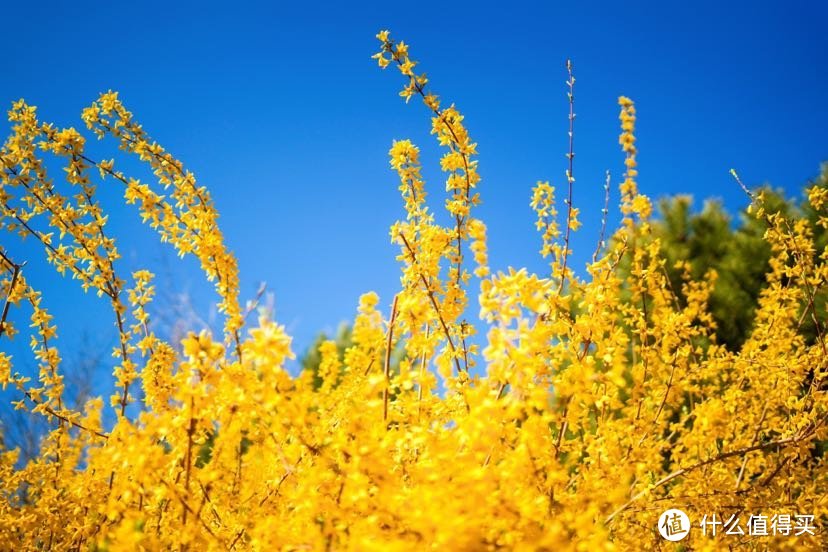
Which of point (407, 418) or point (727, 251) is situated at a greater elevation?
point (727, 251)

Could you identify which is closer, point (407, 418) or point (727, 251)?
point (407, 418)

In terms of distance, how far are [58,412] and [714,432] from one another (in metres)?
3.44

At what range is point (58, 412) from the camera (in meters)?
3.02

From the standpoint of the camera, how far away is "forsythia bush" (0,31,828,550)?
1.51 m

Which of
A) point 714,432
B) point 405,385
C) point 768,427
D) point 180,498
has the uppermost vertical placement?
point 768,427

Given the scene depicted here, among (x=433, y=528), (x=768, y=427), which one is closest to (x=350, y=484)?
(x=433, y=528)

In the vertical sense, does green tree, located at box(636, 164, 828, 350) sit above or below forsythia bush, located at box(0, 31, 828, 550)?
above

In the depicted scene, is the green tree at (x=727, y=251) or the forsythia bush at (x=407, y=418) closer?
the forsythia bush at (x=407, y=418)

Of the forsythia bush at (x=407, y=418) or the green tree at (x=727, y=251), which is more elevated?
the green tree at (x=727, y=251)

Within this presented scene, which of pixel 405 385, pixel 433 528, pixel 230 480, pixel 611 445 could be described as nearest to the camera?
pixel 433 528

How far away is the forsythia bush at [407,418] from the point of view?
151 cm

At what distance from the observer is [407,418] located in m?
2.49

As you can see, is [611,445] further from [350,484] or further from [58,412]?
[58,412]

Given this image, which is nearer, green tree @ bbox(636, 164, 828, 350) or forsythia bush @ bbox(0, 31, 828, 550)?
forsythia bush @ bbox(0, 31, 828, 550)
